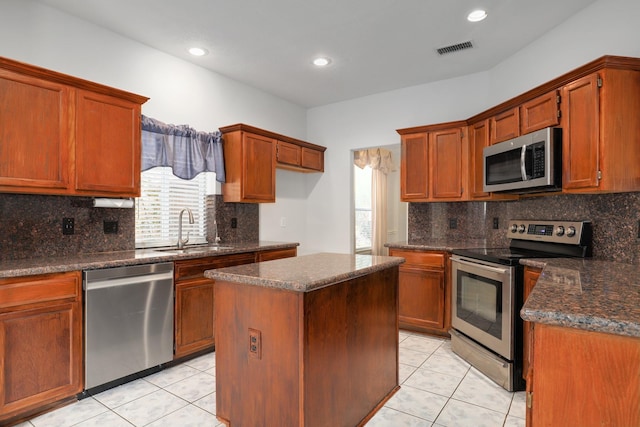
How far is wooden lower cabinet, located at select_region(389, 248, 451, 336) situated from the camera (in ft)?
11.5

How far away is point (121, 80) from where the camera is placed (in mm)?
3139

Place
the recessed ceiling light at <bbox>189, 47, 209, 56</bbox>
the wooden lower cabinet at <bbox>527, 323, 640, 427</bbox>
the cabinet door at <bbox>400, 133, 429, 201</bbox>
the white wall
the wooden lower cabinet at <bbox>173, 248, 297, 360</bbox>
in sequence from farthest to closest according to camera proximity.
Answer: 1. the cabinet door at <bbox>400, 133, 429, 201</bbox>
2. the recessed ceiling light at <bbox>189, 47, 209, 56</bbox>
3. the wooden lower cabinet at <bbox>173, 248, 297, 360</bbox>
4. the white wall
5. the wooden lower cabinet at <bbox>527, 323, 640, 427</bbox>

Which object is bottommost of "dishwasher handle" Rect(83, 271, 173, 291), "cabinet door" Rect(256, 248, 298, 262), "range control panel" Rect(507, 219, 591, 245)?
"dishwasher handle" Rect(83, 271, 173, 291)

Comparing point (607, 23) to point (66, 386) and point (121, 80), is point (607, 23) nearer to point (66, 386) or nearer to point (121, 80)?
point (121, 80)

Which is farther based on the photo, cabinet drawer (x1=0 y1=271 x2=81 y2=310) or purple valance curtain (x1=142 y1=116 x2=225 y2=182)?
purple valance curtain (x1=142 y1=116 x2=225 y2=182)

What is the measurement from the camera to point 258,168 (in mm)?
4039

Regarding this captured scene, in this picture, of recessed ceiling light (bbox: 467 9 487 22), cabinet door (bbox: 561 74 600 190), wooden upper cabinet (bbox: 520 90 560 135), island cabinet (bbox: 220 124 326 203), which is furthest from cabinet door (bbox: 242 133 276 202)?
cabinet door (bbox: 561 74 600 190)

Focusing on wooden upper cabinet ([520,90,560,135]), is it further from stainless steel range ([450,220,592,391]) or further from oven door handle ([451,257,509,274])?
oven door handle ([451,257,509,274])

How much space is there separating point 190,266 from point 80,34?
2093 mm

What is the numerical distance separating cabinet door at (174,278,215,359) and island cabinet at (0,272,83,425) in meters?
0.72

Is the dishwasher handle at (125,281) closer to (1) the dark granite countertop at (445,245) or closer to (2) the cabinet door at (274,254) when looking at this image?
(2) the cabinet door at (274,254)

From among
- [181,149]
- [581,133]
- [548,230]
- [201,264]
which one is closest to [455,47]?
[581,133]

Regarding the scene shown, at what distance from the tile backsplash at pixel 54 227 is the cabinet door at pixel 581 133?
3.56m

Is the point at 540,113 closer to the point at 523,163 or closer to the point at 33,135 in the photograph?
the point at 523,163
